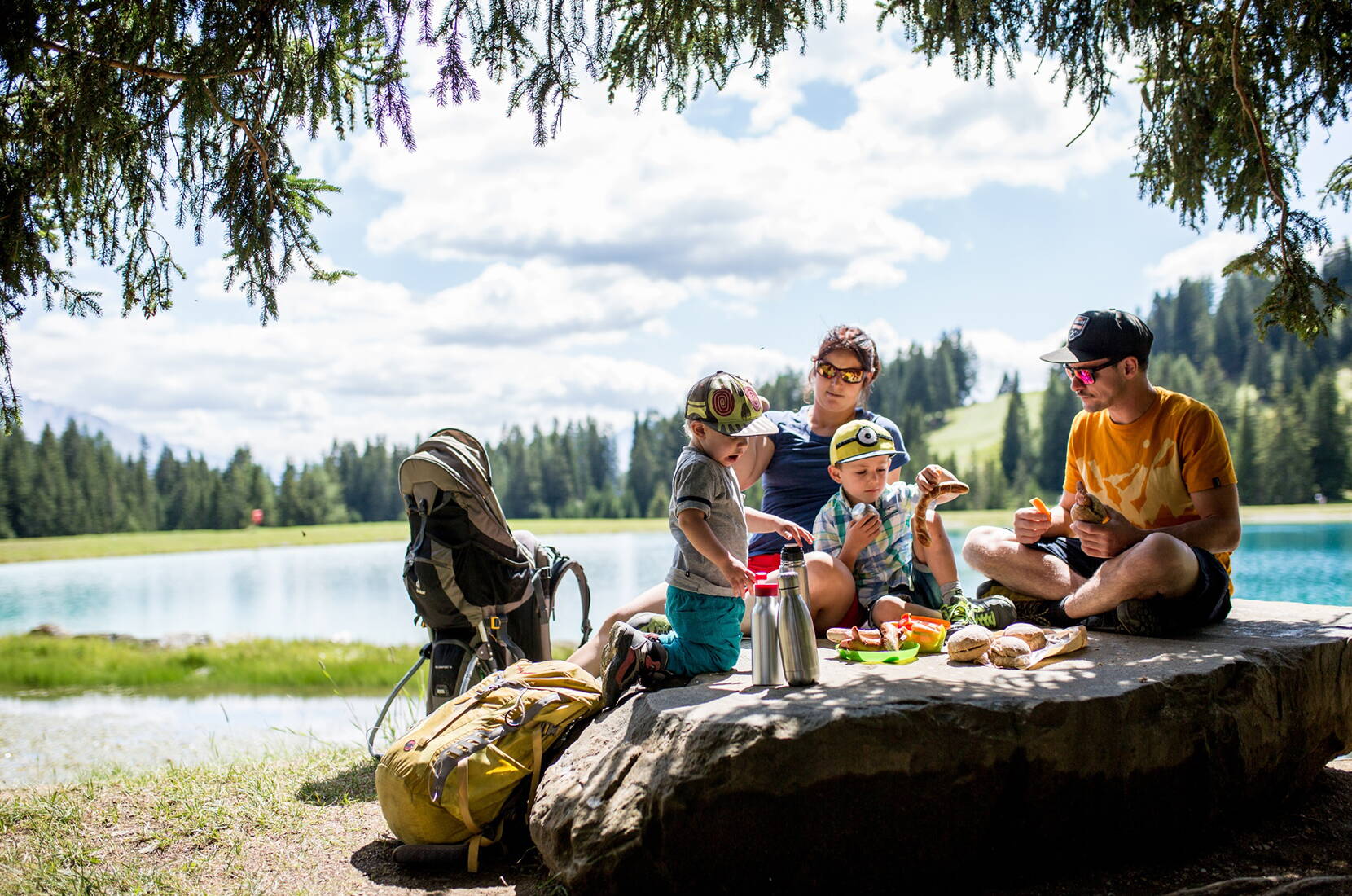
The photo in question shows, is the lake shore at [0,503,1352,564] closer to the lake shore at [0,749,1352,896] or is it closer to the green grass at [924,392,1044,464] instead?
the green grass at [924,392,1044,464]

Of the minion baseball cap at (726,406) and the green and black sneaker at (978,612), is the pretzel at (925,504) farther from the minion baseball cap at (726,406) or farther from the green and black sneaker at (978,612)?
the minion baseball cap at (726,406)

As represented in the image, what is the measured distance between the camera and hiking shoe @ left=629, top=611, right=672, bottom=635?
433 cm

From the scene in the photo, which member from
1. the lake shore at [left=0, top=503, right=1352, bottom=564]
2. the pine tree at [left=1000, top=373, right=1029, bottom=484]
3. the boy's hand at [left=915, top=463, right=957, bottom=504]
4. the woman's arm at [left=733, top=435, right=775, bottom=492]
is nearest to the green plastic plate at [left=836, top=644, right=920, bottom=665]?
the boy's hand at [left=915, top=463, right=957, bottom=504]

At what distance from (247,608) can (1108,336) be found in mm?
33025

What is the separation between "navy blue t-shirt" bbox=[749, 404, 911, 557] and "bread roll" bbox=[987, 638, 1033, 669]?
1.44 m

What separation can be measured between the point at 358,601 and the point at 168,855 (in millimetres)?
30228

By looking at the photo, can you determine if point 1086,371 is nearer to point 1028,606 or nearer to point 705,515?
point 1028,606

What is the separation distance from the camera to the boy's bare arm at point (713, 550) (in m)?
3.44

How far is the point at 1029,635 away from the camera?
386cm

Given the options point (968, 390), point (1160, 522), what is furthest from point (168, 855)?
point (968, 390)

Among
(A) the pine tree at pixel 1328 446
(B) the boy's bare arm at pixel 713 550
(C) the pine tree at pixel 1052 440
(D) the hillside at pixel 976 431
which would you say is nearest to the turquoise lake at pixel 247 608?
(B) the boy's bare arm at pixel 713 550

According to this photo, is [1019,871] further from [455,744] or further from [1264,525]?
[1264,525]

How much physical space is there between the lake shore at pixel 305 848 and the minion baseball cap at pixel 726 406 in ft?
5.97

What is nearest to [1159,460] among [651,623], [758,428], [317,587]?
[758,428]
